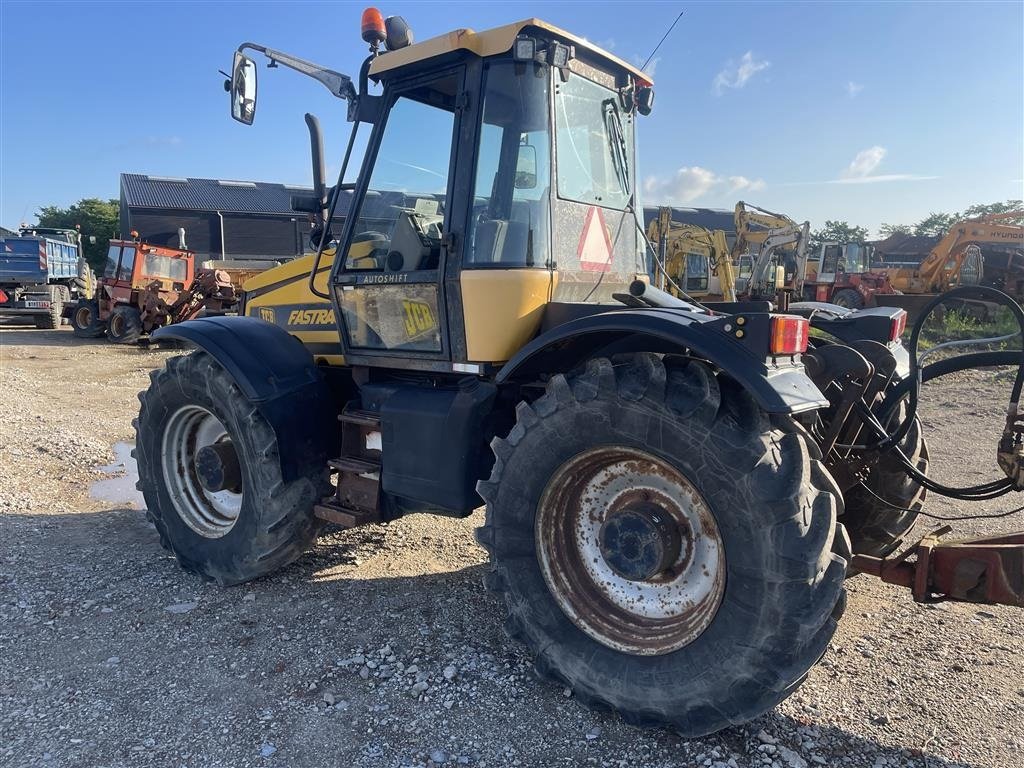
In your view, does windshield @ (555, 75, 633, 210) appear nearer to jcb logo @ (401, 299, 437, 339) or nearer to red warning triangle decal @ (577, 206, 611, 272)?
red warning triangle decal @ (577, 206, 611, 272)

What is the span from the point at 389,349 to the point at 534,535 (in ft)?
4.72

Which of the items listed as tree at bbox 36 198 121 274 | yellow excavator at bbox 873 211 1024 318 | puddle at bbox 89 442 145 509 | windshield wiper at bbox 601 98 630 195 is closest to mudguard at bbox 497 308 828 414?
windshield wiper at bbox 601 98 630 195

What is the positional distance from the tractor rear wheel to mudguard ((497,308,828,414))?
69.9ft

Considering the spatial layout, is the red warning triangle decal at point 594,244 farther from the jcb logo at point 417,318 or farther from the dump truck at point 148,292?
the dump truck at point 148,292

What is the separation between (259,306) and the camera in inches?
195

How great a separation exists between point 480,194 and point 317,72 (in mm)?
1362

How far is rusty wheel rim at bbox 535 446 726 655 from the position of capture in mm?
2855

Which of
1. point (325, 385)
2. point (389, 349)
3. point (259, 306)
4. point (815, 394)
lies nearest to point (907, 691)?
point (815, 394)

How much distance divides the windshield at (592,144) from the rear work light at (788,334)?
1322 mm

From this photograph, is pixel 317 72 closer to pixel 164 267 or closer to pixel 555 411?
pixel 555 411

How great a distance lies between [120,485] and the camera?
6188 millimetres

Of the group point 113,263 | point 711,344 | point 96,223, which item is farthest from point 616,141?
point 96,223

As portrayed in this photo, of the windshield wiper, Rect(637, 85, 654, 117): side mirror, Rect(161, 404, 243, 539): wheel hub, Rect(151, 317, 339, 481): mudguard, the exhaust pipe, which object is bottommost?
Rect(161, 404, 243, 539): wheel hub

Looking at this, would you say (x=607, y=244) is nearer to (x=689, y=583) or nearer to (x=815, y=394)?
(x=815, y=394)
